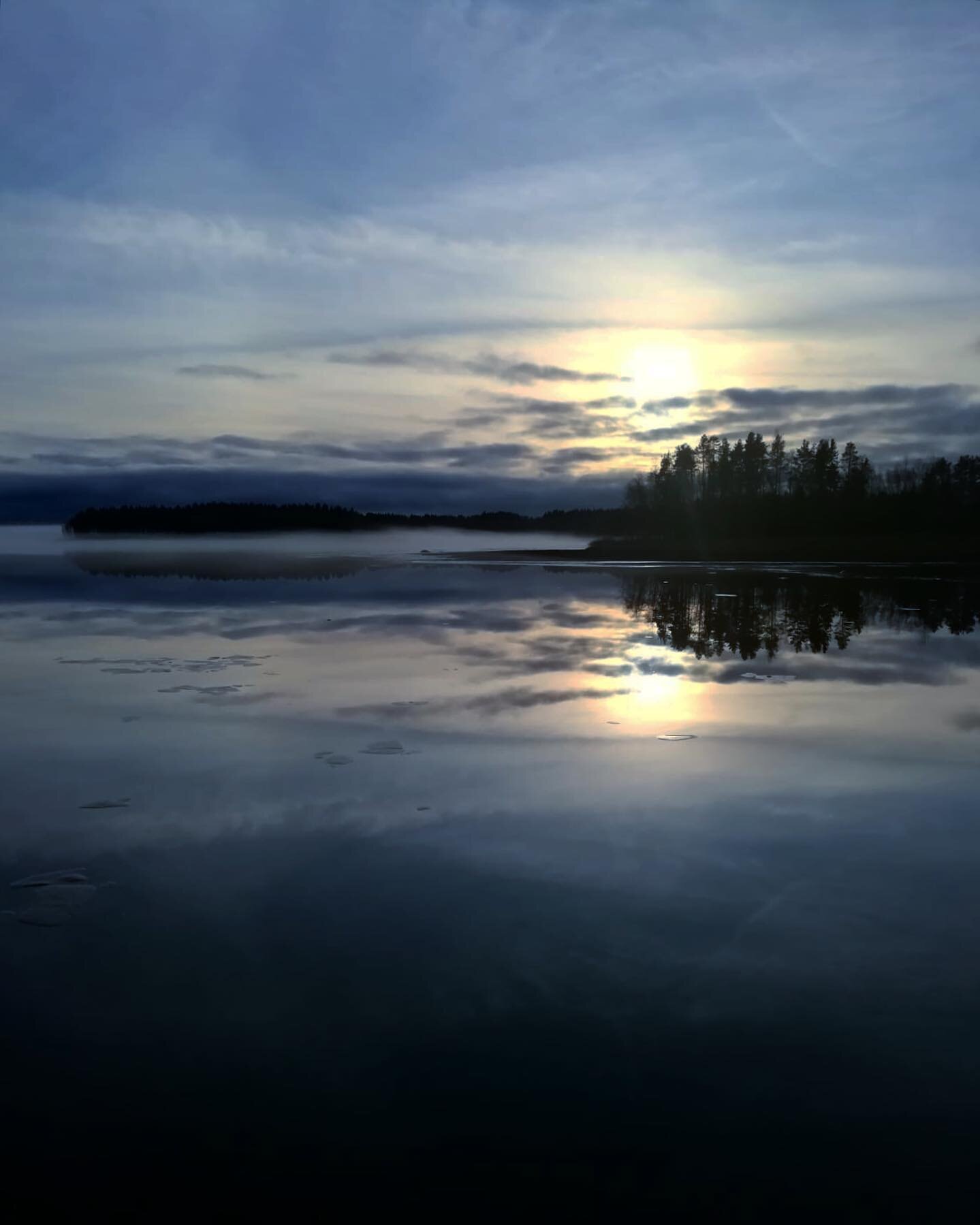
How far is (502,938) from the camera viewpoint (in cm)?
506

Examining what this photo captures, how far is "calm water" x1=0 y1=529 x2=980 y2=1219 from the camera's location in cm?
351

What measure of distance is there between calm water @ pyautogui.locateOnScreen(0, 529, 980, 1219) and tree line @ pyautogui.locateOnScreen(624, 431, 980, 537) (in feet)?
270

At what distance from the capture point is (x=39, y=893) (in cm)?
560

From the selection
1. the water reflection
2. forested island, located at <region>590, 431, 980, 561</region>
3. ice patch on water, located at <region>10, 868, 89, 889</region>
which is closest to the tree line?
forested island, located at <region>590, 431, 980, 561</region>

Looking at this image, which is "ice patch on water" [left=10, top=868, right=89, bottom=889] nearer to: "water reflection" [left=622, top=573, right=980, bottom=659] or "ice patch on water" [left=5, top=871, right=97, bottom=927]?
"ice patch on water" [left=5, top=871, right=97, bottom=927]

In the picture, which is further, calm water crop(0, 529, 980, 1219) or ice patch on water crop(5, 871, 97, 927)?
ice patch on water crop(5, 871, 97, 927)

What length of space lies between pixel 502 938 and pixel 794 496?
336ft

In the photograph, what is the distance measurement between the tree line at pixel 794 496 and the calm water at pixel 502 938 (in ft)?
270

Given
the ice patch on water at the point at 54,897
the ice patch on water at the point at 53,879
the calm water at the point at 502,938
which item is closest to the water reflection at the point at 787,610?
the calm water at the point at 502,938

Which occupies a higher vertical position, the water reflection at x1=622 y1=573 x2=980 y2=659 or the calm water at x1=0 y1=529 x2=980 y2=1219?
the water reflection at x1=622 y1=573 x2=980 y2=659

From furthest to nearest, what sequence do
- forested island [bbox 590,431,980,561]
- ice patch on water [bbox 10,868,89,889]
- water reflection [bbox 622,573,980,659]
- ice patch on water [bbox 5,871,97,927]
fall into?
forested island [bbox 590,431,980,561], water reflection [bbox 622,573,980,659], ice patch on water [bbox 10,868,89,889], ice patch on water [bbox 5,871,97,927]

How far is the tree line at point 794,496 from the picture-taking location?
291ft

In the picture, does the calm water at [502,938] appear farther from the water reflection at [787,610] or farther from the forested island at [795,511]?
the forested island at [795,511]

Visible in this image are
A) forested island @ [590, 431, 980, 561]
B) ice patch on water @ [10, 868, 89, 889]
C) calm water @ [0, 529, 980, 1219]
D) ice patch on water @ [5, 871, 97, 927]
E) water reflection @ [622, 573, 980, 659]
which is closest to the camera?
calm water @ [0, 529, 980, 1219]
